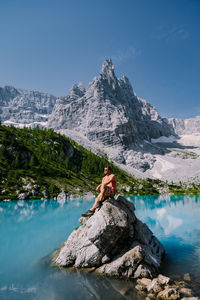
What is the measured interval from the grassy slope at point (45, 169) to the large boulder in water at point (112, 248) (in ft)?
229

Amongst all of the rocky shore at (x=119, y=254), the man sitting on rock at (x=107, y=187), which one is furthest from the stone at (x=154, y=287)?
the man sitting on rock at (x=107, y=187)

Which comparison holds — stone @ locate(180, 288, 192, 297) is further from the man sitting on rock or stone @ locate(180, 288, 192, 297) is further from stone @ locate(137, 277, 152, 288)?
the man sitting on rock

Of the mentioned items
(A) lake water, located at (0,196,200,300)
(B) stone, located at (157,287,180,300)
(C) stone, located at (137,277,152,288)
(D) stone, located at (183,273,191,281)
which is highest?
(B) stone, located at (157,287,180,300)

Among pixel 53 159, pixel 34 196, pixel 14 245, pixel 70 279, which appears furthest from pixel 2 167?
pixel 70 279

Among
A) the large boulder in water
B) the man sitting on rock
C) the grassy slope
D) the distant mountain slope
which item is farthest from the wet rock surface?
the distant mountain slope

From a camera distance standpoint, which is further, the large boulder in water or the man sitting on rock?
the man sitting on rock

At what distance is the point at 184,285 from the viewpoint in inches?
503

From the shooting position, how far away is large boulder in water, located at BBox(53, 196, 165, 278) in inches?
573

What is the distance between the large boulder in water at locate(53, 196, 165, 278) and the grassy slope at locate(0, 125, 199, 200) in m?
69.9

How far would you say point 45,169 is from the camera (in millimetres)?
118188

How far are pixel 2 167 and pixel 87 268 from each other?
98.9 metres

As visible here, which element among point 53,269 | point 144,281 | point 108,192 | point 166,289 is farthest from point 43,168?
point 166,289

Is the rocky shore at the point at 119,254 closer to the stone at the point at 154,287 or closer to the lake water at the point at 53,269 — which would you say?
the stone at the point at 154,287

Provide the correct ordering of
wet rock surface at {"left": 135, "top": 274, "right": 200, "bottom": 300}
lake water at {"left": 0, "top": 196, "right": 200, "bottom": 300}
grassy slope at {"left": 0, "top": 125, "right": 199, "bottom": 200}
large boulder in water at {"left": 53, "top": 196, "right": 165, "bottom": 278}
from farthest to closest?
1. grassy slope at {"left": 0, "top": 125, "right": 199, "bottom": 200}
2. large boulder in water at {"left": 53, "top": 196, "right": 165, "bottom": 278}
3. lake water at {"left": 0, "top": 196, "right": 200, "bottom": 300}
4. wet rock surface at {"left": 135, "top": 274, "right": 200, "bottom": 300}
